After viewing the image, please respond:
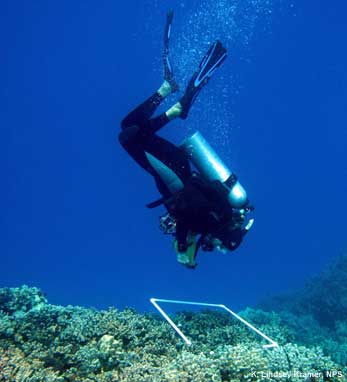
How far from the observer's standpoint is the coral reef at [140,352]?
13.9 feet

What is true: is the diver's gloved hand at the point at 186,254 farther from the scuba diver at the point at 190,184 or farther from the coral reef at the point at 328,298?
the coral reef at the point at 328,298

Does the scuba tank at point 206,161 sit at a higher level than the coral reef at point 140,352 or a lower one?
higher

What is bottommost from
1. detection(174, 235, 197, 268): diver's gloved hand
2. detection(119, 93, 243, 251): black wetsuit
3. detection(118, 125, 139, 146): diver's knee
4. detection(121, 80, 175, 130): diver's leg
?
detection(174, 235, 197, 268): diver's gloved hand

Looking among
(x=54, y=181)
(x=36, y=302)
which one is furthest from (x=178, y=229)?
(x=54, y=181)

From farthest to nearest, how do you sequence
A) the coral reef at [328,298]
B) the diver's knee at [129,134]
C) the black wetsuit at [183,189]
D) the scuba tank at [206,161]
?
the coral reef at [328,298] → the diver's knee at [129,134] → the scuba tank at [206,161] → the black wetsuit at [183,189]

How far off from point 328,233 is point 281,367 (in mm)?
68620

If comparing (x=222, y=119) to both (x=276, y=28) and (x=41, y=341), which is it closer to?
(x=276, y=28)

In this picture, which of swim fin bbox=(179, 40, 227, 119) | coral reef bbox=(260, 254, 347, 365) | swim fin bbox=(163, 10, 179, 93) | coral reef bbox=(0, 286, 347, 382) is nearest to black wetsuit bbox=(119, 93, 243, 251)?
swim fin bbox=(179, 40, 227, 119)

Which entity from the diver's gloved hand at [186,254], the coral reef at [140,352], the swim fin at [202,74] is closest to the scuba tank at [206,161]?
the swim fin at [202,74]

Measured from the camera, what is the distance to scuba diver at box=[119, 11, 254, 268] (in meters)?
6.11

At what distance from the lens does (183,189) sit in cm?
625

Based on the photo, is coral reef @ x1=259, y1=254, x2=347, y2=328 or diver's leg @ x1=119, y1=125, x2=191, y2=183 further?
coral reef @ x1=259, y1=254, x2=347, y2=328

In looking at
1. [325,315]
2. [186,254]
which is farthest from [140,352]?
[325,315]

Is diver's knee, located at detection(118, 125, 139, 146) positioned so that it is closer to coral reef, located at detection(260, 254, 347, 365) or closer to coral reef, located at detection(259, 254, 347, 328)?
coral reef, located at detection(260, 254, 347, 365)
